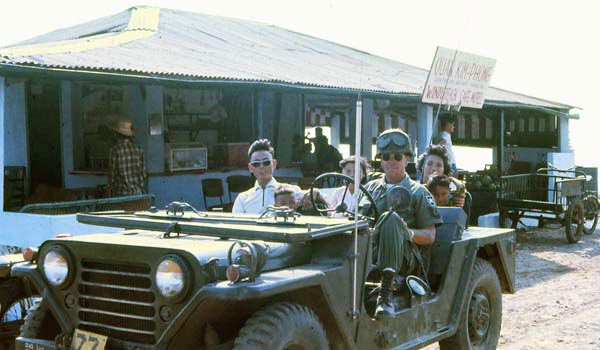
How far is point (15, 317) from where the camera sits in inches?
238

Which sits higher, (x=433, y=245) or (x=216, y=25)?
(x=216, y=25)

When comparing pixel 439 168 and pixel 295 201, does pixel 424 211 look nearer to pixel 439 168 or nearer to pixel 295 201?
pixel 295 201

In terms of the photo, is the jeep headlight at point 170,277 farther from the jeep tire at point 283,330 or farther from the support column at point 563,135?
the support column at point 563,135

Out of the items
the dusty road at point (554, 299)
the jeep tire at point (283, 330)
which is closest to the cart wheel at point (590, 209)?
the dusty road at point (554, 299)

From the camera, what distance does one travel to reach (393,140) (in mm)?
5660

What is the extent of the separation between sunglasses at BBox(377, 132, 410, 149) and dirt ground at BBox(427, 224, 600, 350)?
6.60 ft

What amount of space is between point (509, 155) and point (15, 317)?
16906 mm

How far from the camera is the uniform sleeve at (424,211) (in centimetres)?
562

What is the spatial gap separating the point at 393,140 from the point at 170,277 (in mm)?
2172

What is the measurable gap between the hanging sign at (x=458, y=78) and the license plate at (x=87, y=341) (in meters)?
9.21

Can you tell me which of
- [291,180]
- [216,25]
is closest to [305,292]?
[291,180]

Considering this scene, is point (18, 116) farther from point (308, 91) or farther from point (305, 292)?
point (305, 292)

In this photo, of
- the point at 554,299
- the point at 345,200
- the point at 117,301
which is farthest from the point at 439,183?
the point at 117,301

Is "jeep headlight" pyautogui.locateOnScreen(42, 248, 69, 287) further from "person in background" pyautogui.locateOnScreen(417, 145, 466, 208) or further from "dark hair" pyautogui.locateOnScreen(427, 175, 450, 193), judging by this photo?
"person in background" pyautogui.locateOnScreen(417, 145, 466, 208)
